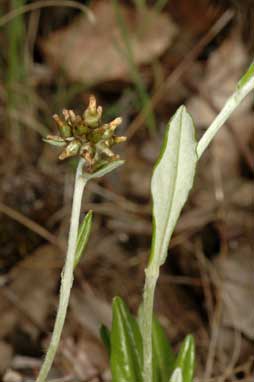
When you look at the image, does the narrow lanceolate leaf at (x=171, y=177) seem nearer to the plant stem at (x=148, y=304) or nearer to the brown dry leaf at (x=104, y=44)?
the plant stem at (x=148, y=304)

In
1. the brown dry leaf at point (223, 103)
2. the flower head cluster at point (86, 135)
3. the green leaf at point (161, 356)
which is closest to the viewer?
the flower head cluster at point (86, 135)

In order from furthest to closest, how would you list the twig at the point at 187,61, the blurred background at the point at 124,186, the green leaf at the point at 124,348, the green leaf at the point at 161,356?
the twig at the point at 187,61 → the blurred background at the point at 124,186 → the green leaf at the point at 161,356 → the green leaf at the point at 124,348

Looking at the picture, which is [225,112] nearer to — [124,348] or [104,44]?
[124,348]

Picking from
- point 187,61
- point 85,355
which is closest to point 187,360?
point 85,355

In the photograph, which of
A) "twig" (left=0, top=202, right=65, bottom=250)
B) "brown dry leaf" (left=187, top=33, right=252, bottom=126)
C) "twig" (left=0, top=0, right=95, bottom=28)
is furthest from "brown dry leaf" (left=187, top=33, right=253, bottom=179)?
"twig" (left=0, top=202, right=65, bottom=250)

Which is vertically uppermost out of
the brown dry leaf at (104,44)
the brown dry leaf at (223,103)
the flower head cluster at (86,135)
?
the brown dry leaf at (104,44)

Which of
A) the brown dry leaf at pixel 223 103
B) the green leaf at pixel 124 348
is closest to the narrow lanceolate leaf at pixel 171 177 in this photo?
the green leaf at pixel 124 348

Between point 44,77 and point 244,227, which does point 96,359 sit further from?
point 44,77
